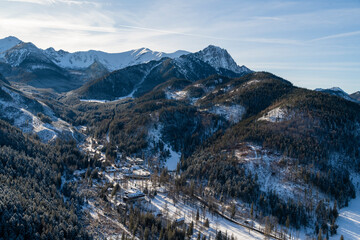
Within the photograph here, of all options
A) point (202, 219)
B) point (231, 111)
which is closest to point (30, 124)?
point (202, 219)

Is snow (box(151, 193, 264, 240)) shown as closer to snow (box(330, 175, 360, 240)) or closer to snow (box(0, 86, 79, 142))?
snow (box(330, 175, 360, 240))

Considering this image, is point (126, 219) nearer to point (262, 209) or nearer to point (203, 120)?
point (262, 209)

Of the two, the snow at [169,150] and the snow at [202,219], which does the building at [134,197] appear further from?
the snow at [169,150]

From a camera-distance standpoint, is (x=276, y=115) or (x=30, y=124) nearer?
(x=276, y=115)

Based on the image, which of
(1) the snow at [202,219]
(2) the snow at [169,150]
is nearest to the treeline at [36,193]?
(1) the snow at [202,219]

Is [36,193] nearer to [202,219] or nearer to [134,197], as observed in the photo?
[134,197]

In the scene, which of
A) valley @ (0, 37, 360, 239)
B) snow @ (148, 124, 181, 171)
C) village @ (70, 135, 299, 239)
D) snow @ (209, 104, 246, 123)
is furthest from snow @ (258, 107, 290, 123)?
village @ (70, 135, 299, 239)
